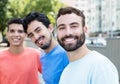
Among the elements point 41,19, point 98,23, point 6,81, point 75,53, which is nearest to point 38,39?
point 41,19

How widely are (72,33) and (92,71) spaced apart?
0.38m

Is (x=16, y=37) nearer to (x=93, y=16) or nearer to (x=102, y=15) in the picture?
(x=102, y=15)

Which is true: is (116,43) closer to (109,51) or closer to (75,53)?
(109,51)

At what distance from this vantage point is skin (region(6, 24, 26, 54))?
511cm

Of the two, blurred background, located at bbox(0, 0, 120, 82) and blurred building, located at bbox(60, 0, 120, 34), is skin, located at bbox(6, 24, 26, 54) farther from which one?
blurred building, located at bbox(60, 0, 120, 34)

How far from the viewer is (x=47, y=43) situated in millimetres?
4043

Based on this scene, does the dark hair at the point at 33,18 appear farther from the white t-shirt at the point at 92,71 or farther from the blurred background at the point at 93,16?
the white t-shirt at the point at 92,71

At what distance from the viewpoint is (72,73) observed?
10.3ft

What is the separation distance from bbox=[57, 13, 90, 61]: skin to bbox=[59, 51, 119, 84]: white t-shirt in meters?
0.10

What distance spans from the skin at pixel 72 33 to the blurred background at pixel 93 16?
0.27 metres

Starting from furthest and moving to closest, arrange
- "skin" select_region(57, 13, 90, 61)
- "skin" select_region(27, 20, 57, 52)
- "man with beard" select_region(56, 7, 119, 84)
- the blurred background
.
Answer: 1. the blurred background
2. "skin" select_region(27, 20, 57, 52)
3. "skin" select_region(57, 13, 90, 61)
4. "man with beard" select_region(56, 7, 119, 84)

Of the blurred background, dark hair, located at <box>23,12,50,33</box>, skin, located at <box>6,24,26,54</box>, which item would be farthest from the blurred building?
dark hair, located at <box>23,12,50,33</box>

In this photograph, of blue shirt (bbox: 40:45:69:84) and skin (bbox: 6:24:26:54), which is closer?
blue shirt (bbox: 40:45:69:84)

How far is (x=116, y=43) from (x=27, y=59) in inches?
345
